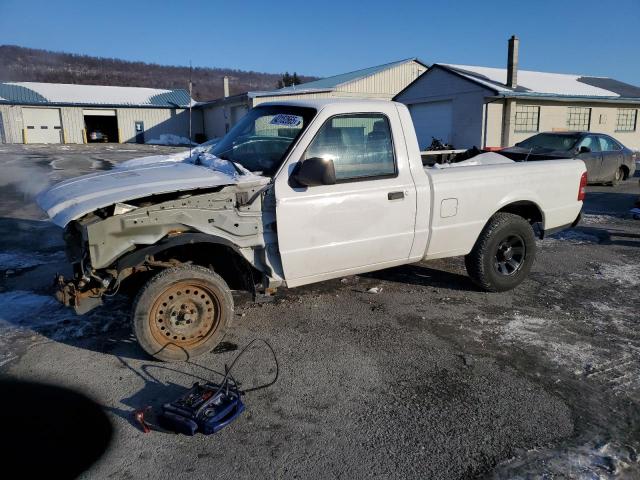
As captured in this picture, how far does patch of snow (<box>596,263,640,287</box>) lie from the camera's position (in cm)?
595

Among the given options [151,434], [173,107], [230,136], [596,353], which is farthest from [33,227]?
[173,107]

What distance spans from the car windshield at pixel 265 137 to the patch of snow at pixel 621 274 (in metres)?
4.38

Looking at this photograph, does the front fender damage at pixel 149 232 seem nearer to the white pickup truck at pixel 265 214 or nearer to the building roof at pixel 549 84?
the white pickup truck at pixel 265 214

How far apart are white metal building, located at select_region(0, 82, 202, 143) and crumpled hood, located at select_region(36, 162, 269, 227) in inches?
1578

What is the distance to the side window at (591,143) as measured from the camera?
13.2 meters

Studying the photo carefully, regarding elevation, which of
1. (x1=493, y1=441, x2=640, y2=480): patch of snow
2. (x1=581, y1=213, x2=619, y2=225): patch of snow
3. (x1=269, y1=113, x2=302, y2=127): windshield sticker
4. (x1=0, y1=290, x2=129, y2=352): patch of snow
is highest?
(x1=269, y1=113, x2=302, y2=127): windshield sticker

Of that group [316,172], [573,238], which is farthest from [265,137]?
[573,238]

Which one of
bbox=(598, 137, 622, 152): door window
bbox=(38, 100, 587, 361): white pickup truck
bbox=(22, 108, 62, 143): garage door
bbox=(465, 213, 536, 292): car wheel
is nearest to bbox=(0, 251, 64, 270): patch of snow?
bbox=(38, 100, 587, 361): white pickup truck

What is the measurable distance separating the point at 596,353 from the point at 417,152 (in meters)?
2.32

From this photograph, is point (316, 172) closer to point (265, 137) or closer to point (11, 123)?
point (265, 137)

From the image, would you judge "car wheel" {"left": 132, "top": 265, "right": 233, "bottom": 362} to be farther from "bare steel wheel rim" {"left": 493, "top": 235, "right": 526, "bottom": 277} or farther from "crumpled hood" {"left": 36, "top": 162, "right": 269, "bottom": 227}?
"bare steel wheel rim" {"left": 493, "top": 235, "right": 526, "bottom": 277}

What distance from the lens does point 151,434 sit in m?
3.02

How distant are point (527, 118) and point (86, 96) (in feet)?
117

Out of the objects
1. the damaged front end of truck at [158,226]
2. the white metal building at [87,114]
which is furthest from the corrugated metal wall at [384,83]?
the damaged front end of truck at [158,226]
